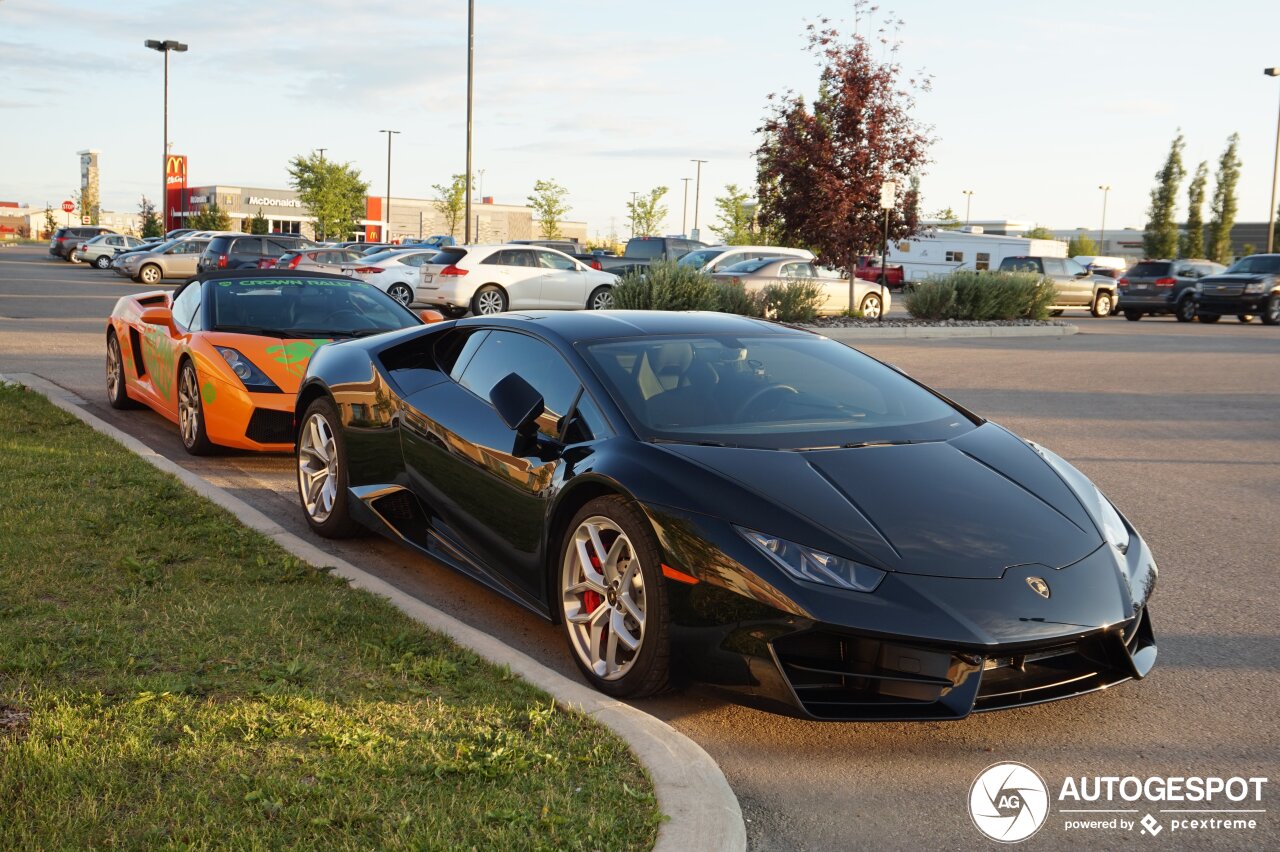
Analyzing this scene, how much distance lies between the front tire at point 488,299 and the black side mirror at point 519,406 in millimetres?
20222

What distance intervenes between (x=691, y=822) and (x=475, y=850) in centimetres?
59

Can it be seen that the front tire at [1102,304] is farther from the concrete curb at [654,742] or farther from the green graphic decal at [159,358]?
the concrete curb at [654,742]

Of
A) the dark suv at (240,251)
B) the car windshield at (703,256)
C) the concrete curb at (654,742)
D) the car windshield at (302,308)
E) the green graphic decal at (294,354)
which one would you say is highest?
the car windshield at (703,256)

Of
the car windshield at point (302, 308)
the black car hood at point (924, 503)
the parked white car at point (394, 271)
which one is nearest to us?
the black car hood at point (924, 503)

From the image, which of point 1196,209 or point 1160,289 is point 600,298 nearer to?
point 1160,289

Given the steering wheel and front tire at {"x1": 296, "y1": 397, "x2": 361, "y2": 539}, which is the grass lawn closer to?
front tire at {"x1": 296, "y1": 397, "x2": 361, "y2": 539}

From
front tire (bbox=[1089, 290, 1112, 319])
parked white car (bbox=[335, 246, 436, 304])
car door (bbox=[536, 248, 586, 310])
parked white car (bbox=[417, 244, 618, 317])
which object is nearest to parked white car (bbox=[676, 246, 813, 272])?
parked white car (bbox=[417, 244, 618, 317])

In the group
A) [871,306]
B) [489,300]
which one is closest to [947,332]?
[871,306]

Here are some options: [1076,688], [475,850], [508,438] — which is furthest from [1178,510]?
[475,850]

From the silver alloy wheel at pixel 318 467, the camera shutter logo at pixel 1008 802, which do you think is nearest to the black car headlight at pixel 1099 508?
the camera shutter logo at pixel 1008 802

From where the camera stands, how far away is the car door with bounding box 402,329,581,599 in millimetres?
4633

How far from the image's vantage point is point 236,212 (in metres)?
104

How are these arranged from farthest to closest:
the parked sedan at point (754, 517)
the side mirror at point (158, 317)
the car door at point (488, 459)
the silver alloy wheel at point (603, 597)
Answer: the side mirror at point (158, 317) → the car door at point (488, 459) → the silver alloy wheel at point (603, 597) → the parked sedan at point (754, 517)

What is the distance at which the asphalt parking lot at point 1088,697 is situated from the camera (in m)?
3.45
